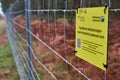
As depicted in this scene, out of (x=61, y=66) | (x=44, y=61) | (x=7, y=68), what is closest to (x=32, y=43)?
(x=44, y=61)

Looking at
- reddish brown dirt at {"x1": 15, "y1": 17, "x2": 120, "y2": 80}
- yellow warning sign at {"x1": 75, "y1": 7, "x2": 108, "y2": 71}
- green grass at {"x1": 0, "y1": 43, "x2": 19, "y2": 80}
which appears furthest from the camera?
green grass at {"x1": 0, "y1": 43, "x2": 19, "y2": 80}

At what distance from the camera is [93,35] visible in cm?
211

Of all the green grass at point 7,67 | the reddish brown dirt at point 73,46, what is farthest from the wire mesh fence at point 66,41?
the green grass at point 7,67

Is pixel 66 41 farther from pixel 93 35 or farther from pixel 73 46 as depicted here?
pixel 93 35

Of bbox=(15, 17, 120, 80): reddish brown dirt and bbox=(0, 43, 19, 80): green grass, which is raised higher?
bbox=(15, 17, 120, 80): reddish brown dirt

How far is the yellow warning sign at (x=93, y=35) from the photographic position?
198cm

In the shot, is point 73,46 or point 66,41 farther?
point 66,41

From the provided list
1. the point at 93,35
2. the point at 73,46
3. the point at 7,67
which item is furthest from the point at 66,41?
the point at 7,67

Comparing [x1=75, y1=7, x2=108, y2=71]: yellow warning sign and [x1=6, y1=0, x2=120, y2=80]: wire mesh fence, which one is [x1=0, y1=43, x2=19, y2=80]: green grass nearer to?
[x1=6, y1=0, x2=120, y2=80]: wire mesh fence

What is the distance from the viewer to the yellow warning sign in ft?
6.48

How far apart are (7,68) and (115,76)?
22.1 feet

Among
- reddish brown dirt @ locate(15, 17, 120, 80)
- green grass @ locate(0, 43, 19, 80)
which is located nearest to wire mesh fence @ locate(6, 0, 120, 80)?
reddish brown dirt @ locate(15, 17, 120, 80)

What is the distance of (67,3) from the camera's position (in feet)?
9.58

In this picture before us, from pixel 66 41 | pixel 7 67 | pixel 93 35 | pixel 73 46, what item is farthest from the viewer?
pixel 7 67
